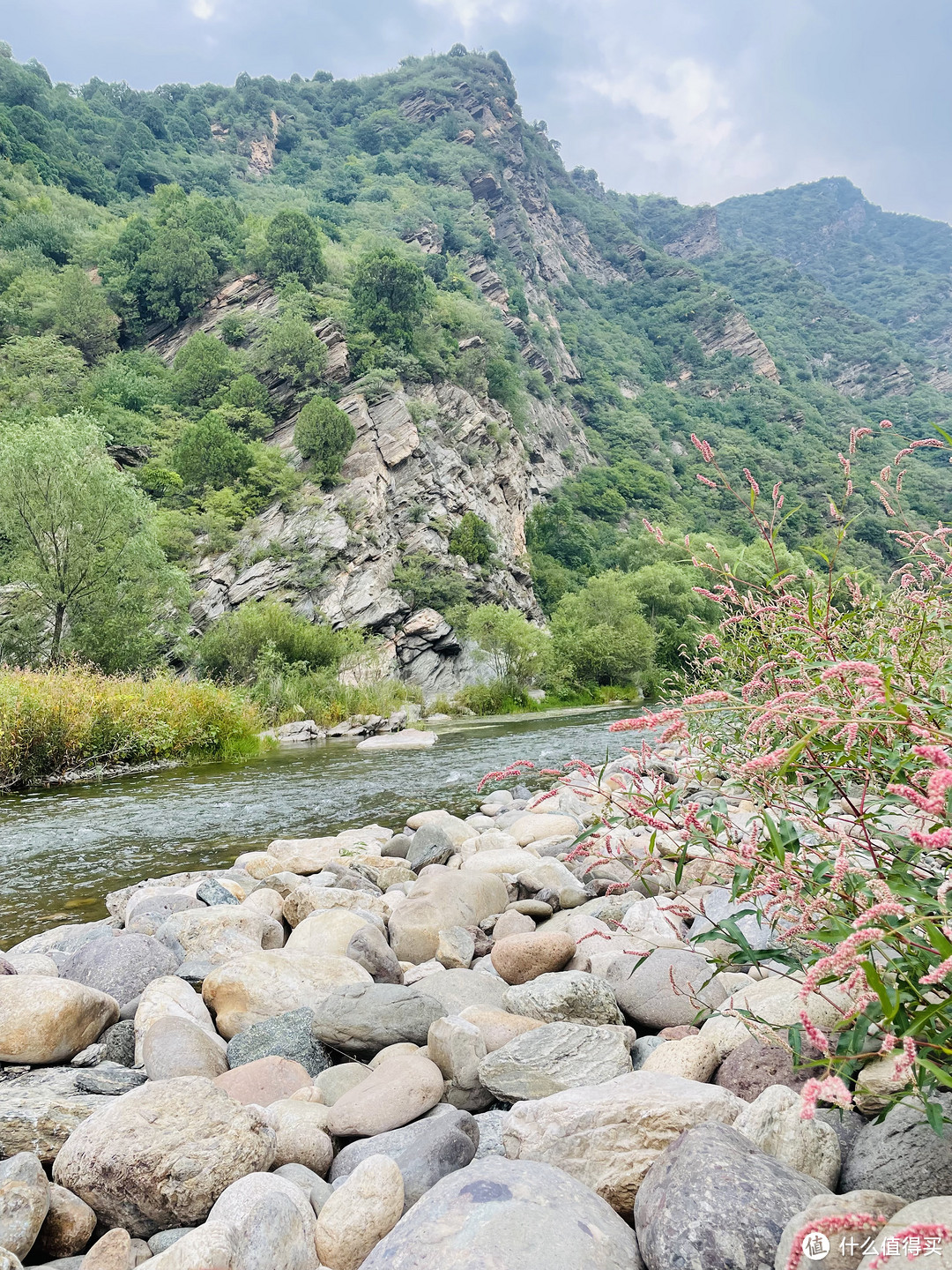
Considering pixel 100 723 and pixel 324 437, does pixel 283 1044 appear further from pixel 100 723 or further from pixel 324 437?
pixel 324 437

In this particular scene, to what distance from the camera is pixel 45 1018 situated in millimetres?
3469

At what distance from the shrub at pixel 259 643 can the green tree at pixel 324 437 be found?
59.3ft

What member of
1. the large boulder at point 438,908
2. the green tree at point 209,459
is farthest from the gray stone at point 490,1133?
the green tree at point 209,459

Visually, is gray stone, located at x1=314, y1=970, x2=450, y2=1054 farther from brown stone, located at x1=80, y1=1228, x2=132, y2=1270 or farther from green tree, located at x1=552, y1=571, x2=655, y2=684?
green tree, located at x1=552, y1=571, x2=655, y2=684

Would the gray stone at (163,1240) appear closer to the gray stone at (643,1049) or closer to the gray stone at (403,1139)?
the gray stone at (403,1139)

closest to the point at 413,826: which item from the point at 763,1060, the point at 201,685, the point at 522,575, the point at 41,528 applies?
the point at 763,1060

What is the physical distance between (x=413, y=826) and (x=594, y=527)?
2724 inches

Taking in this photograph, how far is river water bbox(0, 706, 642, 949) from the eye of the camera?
7.54 meters

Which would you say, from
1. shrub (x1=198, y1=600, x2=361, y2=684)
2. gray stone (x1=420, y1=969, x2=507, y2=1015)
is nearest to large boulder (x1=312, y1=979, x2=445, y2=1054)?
gray stone (x1=420, y1=969, x2=507, y2=1015)

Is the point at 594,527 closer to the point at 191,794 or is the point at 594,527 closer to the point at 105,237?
the point at 105,237

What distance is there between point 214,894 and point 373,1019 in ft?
9.50

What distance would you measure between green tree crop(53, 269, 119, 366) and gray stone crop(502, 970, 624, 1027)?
70401 millimetres

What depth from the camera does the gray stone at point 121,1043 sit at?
142 inches

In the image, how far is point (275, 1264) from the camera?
212 centimetres
